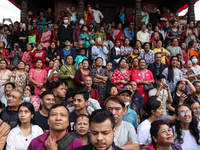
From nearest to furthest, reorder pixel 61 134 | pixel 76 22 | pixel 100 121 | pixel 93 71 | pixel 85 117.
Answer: pixel 100 121 < pixel 61 134 < pixel 85 117 < pixel 93 71 < pixel 76 22

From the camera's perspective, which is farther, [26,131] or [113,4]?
[113,4]

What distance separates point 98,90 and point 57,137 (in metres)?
3.76

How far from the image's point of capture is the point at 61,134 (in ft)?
8.42

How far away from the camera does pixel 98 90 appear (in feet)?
20.6

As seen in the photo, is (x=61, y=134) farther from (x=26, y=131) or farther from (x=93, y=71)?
(x=93, y=71)

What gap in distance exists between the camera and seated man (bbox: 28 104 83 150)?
95.7 inches

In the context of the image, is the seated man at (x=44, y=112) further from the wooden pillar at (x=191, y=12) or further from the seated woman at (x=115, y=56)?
the wooden pillar at (x=191, y=12)

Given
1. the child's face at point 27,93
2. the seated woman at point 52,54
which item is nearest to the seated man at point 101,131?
the child's face at point 27,93

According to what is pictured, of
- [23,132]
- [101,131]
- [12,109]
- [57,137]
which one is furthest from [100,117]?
[12,109]

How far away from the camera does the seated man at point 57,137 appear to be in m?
2.43

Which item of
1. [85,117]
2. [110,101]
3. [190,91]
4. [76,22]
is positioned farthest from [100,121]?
[76,22]

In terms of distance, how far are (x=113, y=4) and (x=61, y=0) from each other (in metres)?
3.01

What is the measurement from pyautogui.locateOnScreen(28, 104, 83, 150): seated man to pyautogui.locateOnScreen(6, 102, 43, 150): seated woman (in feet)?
2.52

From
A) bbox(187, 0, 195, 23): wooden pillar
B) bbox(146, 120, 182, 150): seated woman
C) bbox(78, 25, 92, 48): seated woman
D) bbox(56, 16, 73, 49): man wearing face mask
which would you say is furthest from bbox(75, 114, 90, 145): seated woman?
bbox(187, 0, 195, 23): wooden pillar
